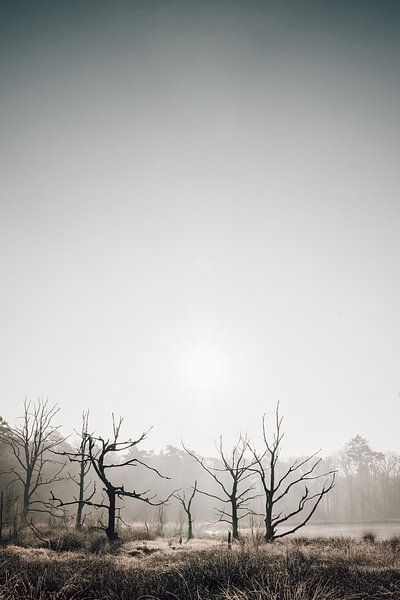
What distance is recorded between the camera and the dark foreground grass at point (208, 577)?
635 centimetres

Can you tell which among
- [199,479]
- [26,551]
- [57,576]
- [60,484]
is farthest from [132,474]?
[57,576]

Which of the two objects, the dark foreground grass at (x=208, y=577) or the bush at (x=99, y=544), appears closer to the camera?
the dark foreground grass at (x=208, y=577)

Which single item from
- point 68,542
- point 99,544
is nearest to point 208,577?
point 99,544

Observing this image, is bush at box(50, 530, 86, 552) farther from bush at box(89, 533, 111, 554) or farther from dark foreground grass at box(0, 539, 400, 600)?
dark foreground grass at box(0, 539, 400, 600)

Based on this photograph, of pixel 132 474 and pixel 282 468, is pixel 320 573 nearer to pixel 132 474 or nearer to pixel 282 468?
pixel 132 474

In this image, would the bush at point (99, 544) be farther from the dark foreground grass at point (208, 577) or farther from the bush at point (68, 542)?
the dark foreground grass at point (208, 577)

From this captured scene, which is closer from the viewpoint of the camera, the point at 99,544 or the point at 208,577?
the point at 208,577

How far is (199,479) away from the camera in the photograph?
65.2m

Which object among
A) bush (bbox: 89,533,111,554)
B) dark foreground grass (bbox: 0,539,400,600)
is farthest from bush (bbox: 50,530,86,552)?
dark foreground grass (bbox: 0,539,400,600)

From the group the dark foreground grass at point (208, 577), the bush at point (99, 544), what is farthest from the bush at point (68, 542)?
the dark foreground grass at point (208, 577)

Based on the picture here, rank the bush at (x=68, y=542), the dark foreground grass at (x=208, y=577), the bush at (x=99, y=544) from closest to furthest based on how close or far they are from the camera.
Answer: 1. the dark foreground grass at (x=208, y=577)
2. the bush at (x=99, y=544)
3. the bush at (x=68, y=542)

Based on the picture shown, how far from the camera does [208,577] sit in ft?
24.6

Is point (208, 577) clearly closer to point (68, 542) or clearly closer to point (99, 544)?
point (99, 544)

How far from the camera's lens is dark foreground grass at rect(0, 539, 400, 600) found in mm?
6348
